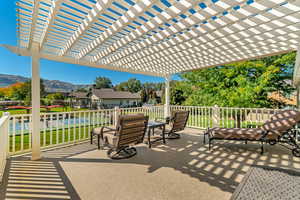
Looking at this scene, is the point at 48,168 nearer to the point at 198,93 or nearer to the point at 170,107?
the point at 170,107

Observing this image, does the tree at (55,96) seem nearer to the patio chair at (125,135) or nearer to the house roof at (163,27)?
the house roof at (163,27)

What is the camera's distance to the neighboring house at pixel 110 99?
3145cm

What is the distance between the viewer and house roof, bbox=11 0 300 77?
234cm

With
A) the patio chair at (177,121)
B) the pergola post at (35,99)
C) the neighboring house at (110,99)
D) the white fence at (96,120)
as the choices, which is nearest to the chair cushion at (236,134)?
the white fence at (96,120)

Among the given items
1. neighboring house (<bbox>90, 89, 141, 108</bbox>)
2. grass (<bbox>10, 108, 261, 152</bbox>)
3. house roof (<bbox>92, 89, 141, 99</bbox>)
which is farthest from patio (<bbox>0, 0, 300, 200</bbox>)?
house roof (<bbox>92, 89, 141, 99</bbox>)

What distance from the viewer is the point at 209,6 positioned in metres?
2.37

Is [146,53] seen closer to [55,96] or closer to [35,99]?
[35,99]

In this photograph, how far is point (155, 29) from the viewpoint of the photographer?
122 inches

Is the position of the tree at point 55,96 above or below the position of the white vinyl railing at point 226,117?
above

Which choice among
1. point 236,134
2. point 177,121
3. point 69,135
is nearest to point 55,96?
point 69,135

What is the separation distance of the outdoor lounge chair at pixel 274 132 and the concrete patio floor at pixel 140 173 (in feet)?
1.00

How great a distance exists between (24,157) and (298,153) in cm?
642

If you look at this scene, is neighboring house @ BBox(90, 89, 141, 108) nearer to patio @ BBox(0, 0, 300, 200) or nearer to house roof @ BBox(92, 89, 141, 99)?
house roof @ BBox(92, 89, 141, 99)

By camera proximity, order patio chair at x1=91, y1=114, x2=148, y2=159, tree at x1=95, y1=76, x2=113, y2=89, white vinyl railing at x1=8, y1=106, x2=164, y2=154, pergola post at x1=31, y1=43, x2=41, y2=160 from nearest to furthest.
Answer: patio chair at x1=91, y1=114, x2=148, y2=159, pergola post at x1=31, y1=43, x2=41, y2=160, white vinyl railing at x1=8, y1=106, x2=164, y2=154, tree at x1=95, y1=76, x2=113, y2=89
